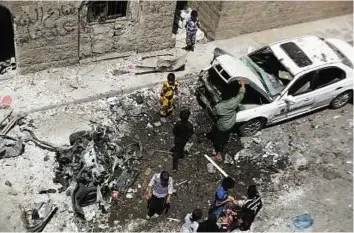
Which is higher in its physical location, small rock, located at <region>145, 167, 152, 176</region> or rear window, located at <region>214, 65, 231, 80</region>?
rear window, located at <region>214, 65, 231, 80</region>

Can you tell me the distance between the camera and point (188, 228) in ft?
36.2

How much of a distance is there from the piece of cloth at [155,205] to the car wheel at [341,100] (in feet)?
17.1

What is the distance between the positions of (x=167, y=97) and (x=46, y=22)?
120 inches

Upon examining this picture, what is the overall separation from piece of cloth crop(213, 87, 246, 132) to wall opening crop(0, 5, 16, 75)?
5.09 m

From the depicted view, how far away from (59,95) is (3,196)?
2906 mm

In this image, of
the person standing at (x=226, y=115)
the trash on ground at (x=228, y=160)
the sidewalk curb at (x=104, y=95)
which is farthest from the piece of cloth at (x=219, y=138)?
the sidewalk curb at (x=104, y=95)

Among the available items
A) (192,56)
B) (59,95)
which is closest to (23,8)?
(59,95)

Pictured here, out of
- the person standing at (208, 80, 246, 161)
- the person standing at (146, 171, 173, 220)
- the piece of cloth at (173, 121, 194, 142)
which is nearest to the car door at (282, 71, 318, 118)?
the person standing at (208, 80, 246, 161)

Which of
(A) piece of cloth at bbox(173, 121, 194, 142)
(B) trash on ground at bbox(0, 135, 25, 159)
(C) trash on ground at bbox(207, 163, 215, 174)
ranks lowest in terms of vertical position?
(C) trash on ground at bbox(207, 163, 215, 174)

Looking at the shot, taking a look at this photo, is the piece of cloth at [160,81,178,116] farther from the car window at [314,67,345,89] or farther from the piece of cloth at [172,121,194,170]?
the car window at [314,67,345,89]

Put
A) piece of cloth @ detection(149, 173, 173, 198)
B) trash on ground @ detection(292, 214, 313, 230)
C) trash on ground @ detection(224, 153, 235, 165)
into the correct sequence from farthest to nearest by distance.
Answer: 1. trash on ground @ detection(224, 153, 235, 165)
2. trash on ground @ detection(292, 214, 313, 230)
3. piece of cloth @ detection(149, 173, 173, 198)

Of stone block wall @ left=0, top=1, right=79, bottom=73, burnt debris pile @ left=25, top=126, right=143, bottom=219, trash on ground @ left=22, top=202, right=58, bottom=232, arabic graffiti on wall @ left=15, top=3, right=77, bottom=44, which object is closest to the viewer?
trash on ground @ left=22, top=202, right=58, bottom=232

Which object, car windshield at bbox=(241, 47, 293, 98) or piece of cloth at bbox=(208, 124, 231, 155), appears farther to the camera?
car windshield at bbox=(241, 47, 293, 98)

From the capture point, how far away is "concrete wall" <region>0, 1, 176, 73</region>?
13.1 m
